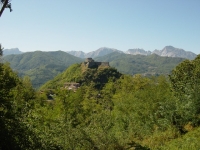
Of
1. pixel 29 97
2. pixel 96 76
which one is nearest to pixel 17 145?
pixel 29 97

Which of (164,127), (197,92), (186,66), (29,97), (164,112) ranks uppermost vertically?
(186,66)

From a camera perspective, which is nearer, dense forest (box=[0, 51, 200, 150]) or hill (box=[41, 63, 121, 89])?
dense forest (box=[0, 51, 200, 150])

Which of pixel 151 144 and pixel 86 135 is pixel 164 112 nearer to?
pixel 151 144

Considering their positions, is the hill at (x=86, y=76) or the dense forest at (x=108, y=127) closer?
the dense forest at (x=108, y=127)

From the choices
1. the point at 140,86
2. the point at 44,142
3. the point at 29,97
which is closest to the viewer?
the point at 44,142

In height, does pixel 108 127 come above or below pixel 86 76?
above

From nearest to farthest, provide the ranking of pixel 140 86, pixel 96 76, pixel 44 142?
pixel 44 142 → pixel 140 86 → pixel 96 76

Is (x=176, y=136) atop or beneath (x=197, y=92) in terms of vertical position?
beneath

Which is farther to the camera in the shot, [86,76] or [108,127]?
[86,76]

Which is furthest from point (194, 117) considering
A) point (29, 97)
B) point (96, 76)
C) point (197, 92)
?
point (96, 76)

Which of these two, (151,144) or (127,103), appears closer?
(151,144)

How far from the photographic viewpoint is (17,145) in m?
9.30

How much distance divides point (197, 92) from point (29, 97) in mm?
30853

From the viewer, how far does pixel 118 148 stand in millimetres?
13953
